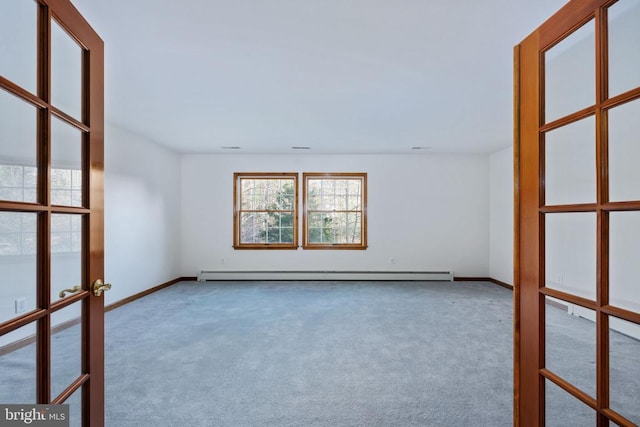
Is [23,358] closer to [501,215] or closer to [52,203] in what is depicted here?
[52,203]

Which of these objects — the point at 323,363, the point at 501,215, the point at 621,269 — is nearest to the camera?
the point at 621,269

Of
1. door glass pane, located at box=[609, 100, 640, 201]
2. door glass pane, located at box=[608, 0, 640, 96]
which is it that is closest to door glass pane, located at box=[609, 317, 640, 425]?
door glass pane, located at box=[609, 100, 640, 201]

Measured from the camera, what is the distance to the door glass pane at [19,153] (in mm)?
1010

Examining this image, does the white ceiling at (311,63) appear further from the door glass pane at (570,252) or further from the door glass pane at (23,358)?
the door glass pane at (23,358)

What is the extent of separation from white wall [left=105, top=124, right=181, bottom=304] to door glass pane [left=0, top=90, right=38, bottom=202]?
3.53 meters

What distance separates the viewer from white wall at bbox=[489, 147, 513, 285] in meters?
5.63

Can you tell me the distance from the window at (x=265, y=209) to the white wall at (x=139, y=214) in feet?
4.11

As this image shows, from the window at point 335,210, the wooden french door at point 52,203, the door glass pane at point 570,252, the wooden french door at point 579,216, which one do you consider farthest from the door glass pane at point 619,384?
the window at point 335,210

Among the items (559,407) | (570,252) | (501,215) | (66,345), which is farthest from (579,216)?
(501,215)

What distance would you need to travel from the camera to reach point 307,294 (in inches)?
206

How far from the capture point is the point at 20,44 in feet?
3.70

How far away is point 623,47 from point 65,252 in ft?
6.73

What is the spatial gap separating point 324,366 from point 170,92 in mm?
2965

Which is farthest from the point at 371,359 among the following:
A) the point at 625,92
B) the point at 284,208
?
the point at 284,208
